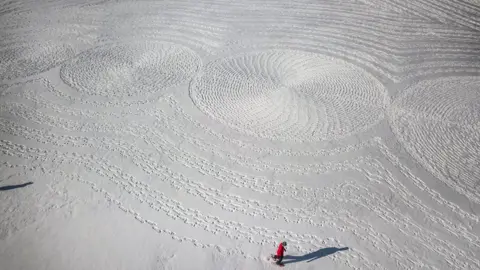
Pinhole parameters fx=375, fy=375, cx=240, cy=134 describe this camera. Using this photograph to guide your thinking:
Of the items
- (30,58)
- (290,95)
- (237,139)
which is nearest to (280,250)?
(237,139)

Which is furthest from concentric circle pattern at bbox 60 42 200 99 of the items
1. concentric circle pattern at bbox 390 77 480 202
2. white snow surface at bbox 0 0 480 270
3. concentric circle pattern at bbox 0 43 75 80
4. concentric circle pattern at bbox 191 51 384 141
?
concentric circle pattern at bbox 390 77 480 202

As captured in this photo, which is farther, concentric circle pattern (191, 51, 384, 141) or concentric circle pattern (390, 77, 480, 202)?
concentric circle pattern (191, 51, 384, 141)

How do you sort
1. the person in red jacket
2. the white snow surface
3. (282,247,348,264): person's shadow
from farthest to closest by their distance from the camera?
1. the white snow surface
2. (282,247,348,264): person's shadow
3. the person in red jacket

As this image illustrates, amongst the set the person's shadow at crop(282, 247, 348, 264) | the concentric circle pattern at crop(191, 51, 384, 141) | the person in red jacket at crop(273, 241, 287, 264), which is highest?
the concentric circle pattern at crop(191, 51, 384, 141)

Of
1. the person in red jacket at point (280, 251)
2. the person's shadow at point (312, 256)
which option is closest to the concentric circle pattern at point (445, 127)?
the person's shadow at point (312, 256)

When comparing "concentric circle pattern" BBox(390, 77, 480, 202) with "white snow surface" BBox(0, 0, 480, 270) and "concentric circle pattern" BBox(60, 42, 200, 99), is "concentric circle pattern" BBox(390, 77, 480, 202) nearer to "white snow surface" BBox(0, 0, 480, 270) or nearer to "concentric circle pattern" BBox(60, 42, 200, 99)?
"white snow surface" BBox(0, 0, 480, 270)

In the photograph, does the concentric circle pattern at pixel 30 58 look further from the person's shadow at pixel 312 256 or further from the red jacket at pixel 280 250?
the person's shadow at pixel 312 256
